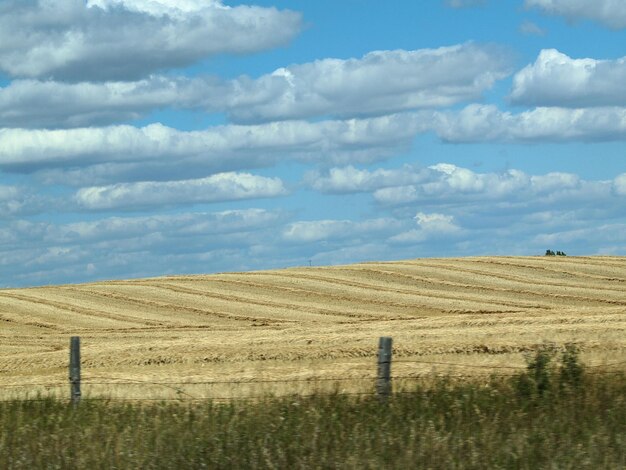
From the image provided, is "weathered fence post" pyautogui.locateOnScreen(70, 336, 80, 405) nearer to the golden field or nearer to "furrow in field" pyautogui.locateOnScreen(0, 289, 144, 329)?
the golden field

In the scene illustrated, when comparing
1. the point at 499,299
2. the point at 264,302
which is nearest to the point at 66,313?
the point at 264,302

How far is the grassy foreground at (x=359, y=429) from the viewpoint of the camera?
8.77 m

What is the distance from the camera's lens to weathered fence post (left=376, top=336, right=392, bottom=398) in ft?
38.0

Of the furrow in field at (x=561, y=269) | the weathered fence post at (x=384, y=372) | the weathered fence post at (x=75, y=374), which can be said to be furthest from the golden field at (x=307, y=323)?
the weathered fence post at (x=384, y=372)

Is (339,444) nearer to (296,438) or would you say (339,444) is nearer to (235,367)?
(296,438)

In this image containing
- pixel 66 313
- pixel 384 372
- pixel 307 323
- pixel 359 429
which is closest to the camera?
pixel 359 429

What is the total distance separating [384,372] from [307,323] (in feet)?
56.4

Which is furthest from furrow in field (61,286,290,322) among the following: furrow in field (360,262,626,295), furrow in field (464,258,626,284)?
furrow in field (464,258,626,284)

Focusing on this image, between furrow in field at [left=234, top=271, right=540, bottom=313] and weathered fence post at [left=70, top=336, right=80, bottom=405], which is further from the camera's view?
furrow in field at [left=234, top=271, right=540, bottom=313]

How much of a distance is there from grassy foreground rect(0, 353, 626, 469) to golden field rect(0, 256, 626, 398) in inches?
52.1

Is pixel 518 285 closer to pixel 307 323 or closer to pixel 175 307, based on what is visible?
pixel 307 323

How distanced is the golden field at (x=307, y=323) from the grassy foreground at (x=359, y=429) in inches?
52.1

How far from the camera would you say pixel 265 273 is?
133 feet

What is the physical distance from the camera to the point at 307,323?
2878cm
